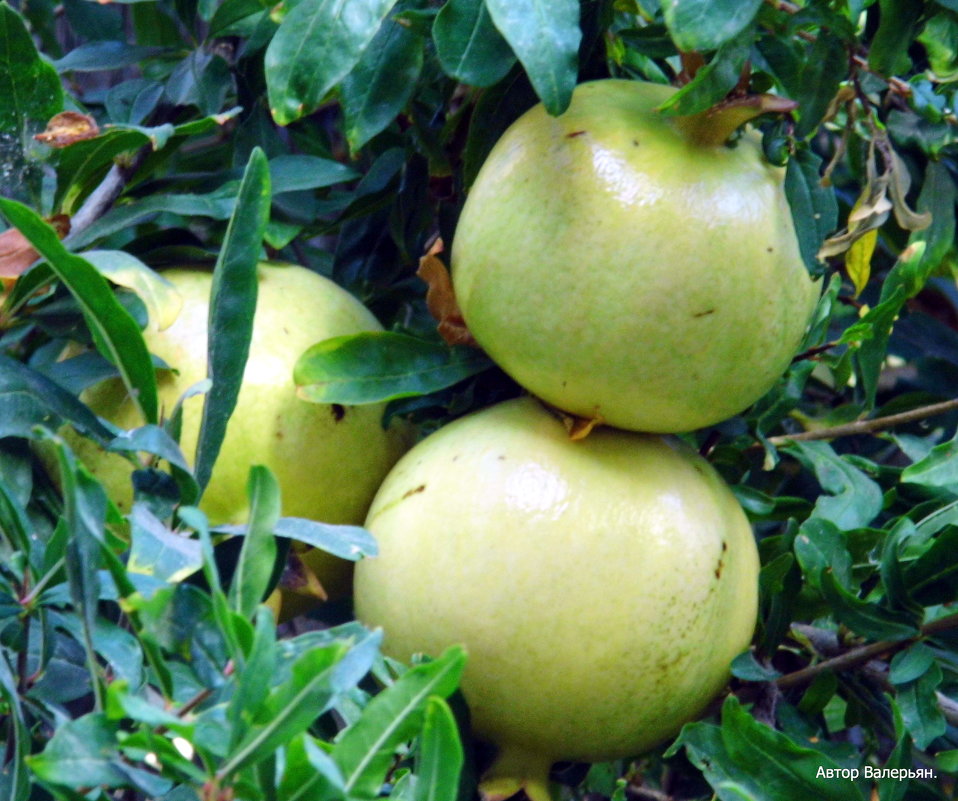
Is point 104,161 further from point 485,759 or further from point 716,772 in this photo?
point 716,772

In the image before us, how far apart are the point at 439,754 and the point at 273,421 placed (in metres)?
0.43

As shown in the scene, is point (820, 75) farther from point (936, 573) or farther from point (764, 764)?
point (764, 764)

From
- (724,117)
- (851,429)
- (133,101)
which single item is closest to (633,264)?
(724,117)

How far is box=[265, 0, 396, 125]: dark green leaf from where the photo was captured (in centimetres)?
90

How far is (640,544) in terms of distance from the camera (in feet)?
3.01

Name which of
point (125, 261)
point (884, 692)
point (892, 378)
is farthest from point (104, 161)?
point (892, 378)

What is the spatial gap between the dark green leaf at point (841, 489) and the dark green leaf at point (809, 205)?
9.9 inches

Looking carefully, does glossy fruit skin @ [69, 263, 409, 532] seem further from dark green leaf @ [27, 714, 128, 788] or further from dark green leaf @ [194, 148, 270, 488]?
dark green leaf @ [27, 714, 128, 788]

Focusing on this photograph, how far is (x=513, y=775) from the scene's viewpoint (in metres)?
1.00

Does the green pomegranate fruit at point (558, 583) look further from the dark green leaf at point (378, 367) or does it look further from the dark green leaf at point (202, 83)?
the dark green leaf at point (202, 83)

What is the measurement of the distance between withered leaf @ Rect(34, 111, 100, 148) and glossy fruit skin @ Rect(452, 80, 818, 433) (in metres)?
0.34

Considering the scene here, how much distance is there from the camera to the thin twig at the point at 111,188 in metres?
1.08

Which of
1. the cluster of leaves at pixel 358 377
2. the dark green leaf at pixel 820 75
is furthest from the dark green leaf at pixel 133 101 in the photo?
the dark green leaf at pixel 820 75

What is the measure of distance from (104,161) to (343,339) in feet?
0.88
